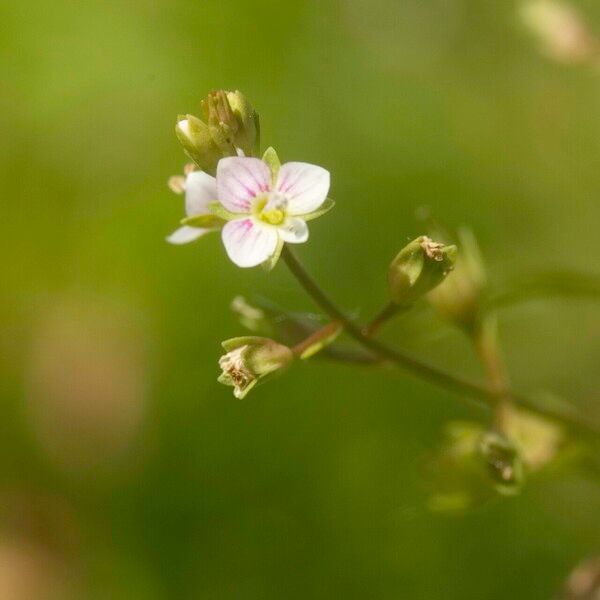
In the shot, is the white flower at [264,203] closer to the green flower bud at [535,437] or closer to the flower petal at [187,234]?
the flower petal at [187,234]

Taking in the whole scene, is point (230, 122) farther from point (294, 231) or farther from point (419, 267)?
point (419, 267)

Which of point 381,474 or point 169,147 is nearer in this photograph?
point 381,474

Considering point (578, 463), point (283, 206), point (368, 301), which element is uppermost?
point (368, 301)

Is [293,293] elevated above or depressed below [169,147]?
below

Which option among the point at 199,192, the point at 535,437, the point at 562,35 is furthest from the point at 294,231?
the point at 562,35

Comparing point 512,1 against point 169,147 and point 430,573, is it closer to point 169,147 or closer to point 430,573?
point 169,147

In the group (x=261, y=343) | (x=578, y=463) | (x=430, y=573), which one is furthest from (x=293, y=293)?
(x=261, y=343)

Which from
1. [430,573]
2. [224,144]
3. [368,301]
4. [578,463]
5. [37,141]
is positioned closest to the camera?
[224,144]
